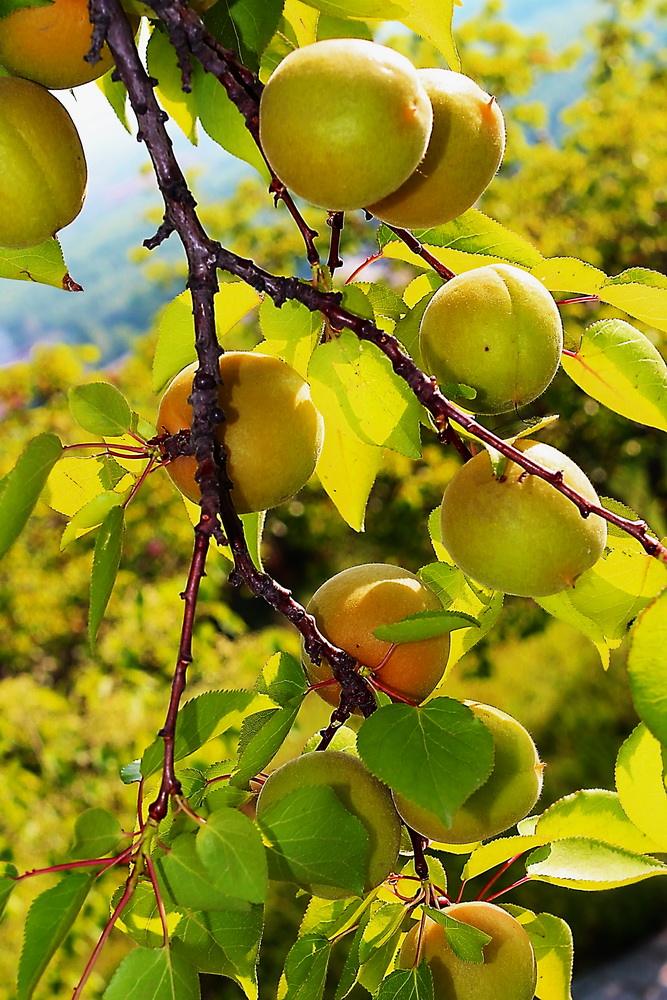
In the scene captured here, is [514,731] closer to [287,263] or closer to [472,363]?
[472,363]

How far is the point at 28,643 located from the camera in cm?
294

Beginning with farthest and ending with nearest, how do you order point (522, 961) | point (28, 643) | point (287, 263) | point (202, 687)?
point (287, 263)
point (28, 643)
point (202, 687)
point (522, 961)

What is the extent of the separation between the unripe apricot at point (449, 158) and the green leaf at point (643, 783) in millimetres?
283

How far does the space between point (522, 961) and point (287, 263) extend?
3.94m

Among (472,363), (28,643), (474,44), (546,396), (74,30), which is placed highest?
(474,44)

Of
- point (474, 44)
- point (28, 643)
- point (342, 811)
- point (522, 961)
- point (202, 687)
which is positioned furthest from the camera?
point (474, 44)

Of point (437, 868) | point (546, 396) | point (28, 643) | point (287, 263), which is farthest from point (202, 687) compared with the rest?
point (287, 263)

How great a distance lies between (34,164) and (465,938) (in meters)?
0.44

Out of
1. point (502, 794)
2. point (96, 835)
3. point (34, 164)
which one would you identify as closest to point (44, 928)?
point (96, 835)

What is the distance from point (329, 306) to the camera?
508 mm

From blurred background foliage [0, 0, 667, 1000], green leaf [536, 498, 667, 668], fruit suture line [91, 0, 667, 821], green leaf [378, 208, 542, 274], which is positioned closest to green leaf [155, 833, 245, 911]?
fruit suture line [91, 0, 667, 821]

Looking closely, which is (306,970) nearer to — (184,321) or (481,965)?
(481,965)

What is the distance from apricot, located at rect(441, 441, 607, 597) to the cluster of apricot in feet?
0.86

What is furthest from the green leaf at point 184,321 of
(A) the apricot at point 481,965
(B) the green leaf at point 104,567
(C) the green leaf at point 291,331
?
(A) the apricot at point 481,965
